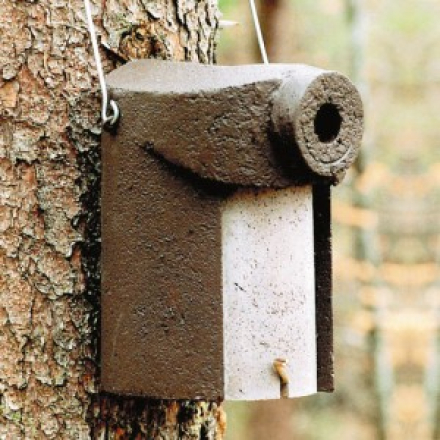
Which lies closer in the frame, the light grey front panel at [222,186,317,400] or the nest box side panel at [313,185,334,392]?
the light grey front panel at [222,186,317,400]

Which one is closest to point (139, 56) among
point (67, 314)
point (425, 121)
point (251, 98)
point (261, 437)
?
point (251, 98)

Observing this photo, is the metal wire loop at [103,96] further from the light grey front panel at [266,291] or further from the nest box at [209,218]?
the light grey front panel at [266,291]

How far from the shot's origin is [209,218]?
1650 mm

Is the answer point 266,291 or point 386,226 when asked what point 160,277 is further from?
point 386,226

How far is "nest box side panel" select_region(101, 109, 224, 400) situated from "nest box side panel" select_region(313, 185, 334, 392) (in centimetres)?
32

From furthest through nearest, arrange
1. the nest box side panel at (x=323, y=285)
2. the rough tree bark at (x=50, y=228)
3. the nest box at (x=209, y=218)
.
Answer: the nest box side panel at (x=323, y=285) < the rough tree bark at (x=50, y=228) < the nest box at (x=209, y=218)

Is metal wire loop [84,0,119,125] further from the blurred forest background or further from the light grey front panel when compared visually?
the blurred forest background

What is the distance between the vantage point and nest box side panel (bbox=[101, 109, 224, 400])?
1648 millimetres

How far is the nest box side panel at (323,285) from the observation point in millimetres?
1888

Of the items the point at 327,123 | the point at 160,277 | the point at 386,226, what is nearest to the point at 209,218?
the point at 160,277

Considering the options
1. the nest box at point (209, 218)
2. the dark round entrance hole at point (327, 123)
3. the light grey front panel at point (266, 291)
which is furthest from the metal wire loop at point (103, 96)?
the dark round entrance hole at point (327, 123)

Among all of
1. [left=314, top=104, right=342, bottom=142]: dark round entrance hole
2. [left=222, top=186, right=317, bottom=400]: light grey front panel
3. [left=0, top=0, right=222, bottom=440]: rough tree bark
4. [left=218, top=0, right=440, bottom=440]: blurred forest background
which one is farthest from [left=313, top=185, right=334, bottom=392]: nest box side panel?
[left=218, top=0, right=440, bottom=440]: blurred forest background

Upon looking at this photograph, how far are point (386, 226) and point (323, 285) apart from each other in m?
4.60

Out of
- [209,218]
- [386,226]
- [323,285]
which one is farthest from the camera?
[386,226]
